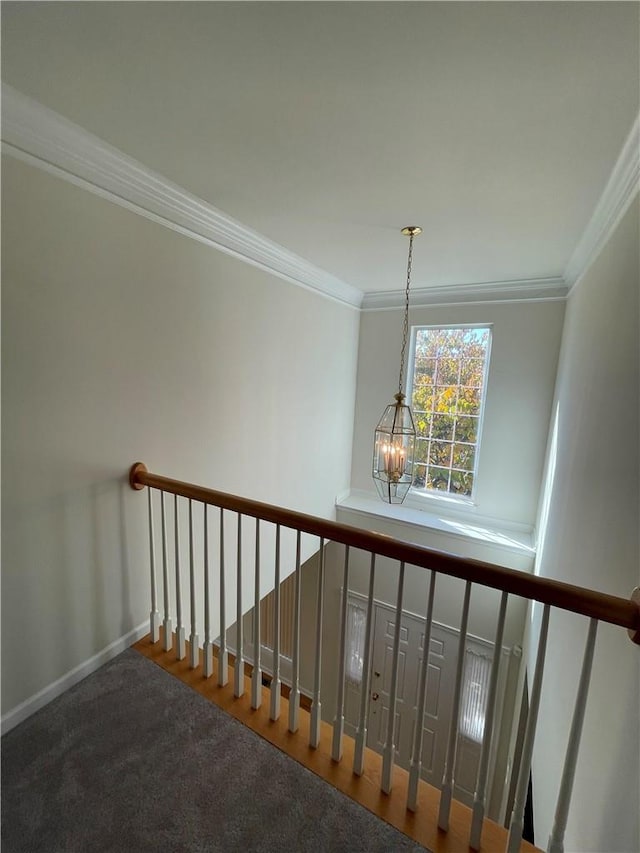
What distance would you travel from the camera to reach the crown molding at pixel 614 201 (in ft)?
4.61

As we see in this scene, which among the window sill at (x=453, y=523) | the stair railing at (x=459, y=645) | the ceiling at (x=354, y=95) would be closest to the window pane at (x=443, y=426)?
the window sill at (x=453, y=523)

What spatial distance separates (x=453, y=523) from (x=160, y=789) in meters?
3.25

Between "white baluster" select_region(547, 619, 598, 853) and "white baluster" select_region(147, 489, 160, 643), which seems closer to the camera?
"white baluster" select_region(547, 619, 598, 853)

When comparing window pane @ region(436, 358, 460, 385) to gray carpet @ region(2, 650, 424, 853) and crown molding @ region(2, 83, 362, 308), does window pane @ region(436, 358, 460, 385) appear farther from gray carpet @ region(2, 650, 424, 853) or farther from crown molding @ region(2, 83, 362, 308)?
gray carpet @ region(2, 650, 424, 853)

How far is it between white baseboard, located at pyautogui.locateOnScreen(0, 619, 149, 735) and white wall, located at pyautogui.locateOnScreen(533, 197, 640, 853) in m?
2.04

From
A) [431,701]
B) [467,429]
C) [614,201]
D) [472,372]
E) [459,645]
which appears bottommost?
[431,701]

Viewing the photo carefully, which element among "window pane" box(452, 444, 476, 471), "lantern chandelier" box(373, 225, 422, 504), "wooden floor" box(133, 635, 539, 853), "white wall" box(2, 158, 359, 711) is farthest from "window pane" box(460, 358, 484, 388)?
"wooden floor" box(133, 635, 539, 853)

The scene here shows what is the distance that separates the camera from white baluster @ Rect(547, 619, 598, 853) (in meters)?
1.02

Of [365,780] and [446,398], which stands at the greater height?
[446,398]

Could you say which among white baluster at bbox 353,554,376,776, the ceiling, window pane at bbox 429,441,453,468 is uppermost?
the ceiling

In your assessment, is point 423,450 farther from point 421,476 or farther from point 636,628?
point 636,628

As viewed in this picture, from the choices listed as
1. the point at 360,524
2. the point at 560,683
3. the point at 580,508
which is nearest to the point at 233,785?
the point at 560,683

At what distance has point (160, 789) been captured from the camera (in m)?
1.36

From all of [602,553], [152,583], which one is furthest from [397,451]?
[152,583]
